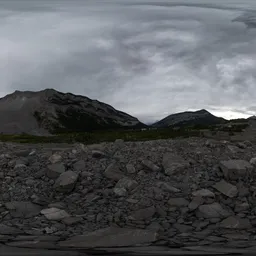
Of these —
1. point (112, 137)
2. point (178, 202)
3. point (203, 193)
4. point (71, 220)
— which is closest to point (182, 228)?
point (178, 202)

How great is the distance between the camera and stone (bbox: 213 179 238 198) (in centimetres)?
1567

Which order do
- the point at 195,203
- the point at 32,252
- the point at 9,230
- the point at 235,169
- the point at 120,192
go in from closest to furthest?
the point at 32,252, the point at 9,230, the point at 195,203, the point at 120,192, the point at 235,169

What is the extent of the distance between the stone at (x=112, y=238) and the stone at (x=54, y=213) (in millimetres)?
1671

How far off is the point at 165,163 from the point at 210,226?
148 inches

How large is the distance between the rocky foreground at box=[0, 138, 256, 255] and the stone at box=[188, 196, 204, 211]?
3 centimetres

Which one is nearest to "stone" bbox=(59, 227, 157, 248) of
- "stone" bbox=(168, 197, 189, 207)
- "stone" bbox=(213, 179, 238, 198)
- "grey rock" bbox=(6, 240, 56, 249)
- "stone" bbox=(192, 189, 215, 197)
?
"grey rock" bbox=(6, 240, 56, 249)

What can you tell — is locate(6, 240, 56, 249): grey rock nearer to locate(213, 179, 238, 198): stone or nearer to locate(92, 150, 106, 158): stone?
locate(213, 179, 238, 198): stone

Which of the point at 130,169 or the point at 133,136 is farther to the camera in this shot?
the point at 133,136

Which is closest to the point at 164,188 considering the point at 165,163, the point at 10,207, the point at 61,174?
the point at 165,163

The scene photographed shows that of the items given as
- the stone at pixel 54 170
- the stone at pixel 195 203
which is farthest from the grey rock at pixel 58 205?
the stone at pixel 195 203

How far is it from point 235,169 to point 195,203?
2.32 metres

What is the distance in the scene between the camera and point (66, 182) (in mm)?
16297

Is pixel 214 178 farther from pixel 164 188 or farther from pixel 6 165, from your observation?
pixel 6 165

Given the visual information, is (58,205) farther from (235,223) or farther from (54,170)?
(235,223)
